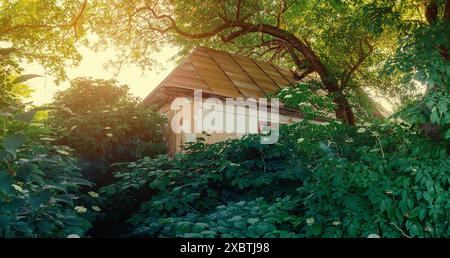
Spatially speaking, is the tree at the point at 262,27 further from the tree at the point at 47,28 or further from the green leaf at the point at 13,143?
the green leaf at the point at 13,143

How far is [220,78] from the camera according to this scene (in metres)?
14.0

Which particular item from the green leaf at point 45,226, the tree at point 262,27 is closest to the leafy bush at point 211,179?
the green leaf at point 45,226

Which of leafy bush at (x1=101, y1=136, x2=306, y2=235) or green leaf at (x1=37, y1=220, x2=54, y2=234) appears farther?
leafy bush at (x1=101, y1=136, x2=306, y2=235)

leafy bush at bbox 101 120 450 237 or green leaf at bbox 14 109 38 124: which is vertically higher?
green leaf at bbox 14 109 38 124

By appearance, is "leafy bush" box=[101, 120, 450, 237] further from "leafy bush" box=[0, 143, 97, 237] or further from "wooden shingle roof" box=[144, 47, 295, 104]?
"wooden shingle roof" box=[144, 47, 295, 104]

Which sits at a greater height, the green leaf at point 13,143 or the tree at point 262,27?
the tree at point 262,27

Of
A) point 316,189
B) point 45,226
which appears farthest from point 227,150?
point 45,226

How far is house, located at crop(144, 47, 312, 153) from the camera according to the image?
12.5 meters

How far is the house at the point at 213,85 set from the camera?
40.9ft

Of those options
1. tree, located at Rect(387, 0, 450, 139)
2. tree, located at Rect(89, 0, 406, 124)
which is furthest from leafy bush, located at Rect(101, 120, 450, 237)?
tree, located at Rect(89, 0, 406, 124)

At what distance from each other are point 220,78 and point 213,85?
3.34 feet

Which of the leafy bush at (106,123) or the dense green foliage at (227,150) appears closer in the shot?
the dense green foliage at (227,150)

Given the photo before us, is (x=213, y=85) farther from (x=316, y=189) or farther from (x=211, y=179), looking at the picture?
(x=316, y=189)
